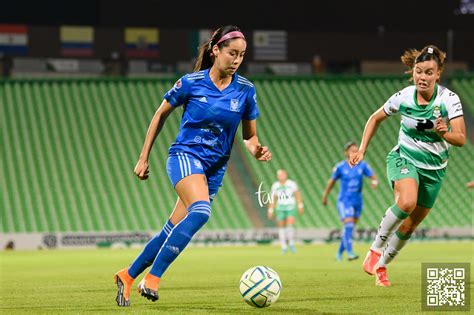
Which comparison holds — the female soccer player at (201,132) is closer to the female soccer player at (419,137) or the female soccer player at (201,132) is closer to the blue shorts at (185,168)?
the blue shorts at (185,168)

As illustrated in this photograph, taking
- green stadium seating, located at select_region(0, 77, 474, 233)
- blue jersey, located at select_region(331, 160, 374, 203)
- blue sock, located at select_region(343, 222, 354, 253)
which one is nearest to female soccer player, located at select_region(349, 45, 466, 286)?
blue sock, located at select_region(343, 222, 354, 253)

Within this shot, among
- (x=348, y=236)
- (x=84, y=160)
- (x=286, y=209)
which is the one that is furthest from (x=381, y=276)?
(x=84, y=160)

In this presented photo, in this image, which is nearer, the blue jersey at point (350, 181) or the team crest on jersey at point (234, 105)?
the team crest on jersey at point (234, 105)

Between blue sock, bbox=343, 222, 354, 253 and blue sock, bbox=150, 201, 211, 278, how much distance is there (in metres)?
11.5

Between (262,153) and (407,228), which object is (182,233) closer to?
(262,153)

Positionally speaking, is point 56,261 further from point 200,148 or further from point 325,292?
point 200,148

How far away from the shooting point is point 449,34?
123 ft

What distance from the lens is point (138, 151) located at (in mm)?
33812

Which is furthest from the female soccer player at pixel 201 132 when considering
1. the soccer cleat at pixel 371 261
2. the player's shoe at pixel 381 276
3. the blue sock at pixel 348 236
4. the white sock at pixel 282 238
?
the white sock at pixel 282 238

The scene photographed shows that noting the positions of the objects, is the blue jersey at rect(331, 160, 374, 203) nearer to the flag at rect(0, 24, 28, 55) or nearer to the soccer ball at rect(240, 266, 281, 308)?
the soccer ball at rect(240, 266, 281, 308)

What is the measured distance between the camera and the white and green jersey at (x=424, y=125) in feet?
34.2

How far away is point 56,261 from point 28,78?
52.1 feet

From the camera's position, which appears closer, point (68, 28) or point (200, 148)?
point (200, 148)

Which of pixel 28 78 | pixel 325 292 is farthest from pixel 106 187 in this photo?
pixel 325 292
